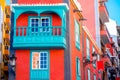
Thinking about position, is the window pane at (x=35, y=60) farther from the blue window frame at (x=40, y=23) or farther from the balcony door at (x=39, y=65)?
the blue window frame at (x=40, y=23)

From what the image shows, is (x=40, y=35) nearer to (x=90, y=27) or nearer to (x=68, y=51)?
(x=68, y=51)

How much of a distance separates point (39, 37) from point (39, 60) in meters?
1.64

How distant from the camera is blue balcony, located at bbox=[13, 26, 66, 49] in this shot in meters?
30.3

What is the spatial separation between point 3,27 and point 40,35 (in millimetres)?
15994

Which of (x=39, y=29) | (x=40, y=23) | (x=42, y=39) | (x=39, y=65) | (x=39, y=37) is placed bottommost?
(x=39, y=65)

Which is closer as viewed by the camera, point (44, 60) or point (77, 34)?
point (44, 60)

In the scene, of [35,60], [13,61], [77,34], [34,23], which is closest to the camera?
A: [13,61]

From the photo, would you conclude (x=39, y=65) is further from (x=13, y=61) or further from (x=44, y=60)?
(x=13, y=61)

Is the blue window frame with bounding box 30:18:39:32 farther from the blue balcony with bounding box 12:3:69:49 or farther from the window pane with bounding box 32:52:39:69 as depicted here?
the window pane with bounding box 32:52:39:69

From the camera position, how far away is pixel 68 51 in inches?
1202

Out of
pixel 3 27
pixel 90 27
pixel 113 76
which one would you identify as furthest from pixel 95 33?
pixel 113 76

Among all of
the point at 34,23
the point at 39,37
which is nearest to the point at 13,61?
the point at 39,37

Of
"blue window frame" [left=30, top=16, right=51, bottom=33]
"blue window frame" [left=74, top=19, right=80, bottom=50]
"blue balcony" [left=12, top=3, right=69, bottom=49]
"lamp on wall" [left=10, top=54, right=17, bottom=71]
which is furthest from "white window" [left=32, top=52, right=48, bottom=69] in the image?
"blue window frame" [left=74, top=19, right=80, bottom=50]

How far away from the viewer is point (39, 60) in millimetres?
30469
